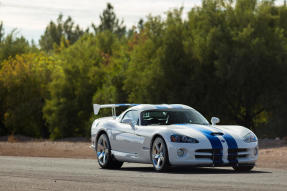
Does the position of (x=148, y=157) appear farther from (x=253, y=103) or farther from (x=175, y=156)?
(x=253, y=103)

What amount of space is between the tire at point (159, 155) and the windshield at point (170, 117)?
1.08 metres

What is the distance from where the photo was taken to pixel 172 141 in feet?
47.4

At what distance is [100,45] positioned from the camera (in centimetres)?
6431

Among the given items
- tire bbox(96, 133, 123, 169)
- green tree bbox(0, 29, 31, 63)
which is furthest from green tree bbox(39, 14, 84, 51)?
tire bbox(96, 133, 123, 169)

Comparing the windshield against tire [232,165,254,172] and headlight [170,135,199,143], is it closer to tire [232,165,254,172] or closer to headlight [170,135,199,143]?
tire [232,165,254,172]

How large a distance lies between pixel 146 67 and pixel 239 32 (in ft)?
17.7

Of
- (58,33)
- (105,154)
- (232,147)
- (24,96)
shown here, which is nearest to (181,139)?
(232,147)

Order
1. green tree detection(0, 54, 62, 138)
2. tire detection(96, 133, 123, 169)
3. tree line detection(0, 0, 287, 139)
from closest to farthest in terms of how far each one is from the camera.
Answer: tire detection(96, 133, 123, 169) < tree line detection(0, 0, 287, 139) < green tree detection(0, 54, 62, 138)

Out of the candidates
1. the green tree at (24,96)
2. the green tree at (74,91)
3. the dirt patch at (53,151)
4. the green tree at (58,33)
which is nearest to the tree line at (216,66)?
the green tree at (74,91)

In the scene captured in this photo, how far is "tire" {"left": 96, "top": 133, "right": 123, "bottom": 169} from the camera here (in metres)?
16.9

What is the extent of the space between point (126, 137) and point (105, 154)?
3.46 feet

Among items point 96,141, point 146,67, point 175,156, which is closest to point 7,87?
point 146,67

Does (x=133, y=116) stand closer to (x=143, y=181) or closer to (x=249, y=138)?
(x=249, y=138)

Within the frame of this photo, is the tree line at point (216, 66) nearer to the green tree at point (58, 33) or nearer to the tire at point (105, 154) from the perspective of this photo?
the tire at point (105, 154)
